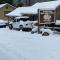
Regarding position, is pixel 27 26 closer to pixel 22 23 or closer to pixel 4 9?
pixel 22 23

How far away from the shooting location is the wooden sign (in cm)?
2833

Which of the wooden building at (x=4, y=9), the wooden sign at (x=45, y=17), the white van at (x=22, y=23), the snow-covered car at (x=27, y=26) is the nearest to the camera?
the wooden sign at (x=45, y=17)

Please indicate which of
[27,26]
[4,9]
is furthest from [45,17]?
[4,9]

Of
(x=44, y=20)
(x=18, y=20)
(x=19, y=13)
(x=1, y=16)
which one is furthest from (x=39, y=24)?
(x=1, y=16)

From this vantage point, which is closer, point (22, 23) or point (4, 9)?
point (22, 23)

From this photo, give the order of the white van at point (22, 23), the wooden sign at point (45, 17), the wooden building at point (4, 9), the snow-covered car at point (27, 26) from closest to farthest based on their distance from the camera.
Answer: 1. the wooden sign at point (45, 17)
2. the snow-covered car at point (27, 26)
3. the white van at point (22, 23)
4. the wooden building at point (4, 9)

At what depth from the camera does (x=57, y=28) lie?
28.5 metres

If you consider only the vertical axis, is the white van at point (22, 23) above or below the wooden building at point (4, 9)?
below

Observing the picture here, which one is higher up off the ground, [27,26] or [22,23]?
[22,23]

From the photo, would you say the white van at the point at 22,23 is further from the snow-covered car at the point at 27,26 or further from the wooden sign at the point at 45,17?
the wooden sign at the point at 45,17

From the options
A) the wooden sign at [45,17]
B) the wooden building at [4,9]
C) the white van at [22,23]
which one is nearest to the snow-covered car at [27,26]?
the white van at [22,23]

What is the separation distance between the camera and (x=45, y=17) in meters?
28.4

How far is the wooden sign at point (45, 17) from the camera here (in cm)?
2833

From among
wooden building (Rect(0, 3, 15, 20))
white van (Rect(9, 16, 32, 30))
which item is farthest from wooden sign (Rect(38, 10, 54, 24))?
wooden building (Rect(0, 3, 15, 20))
